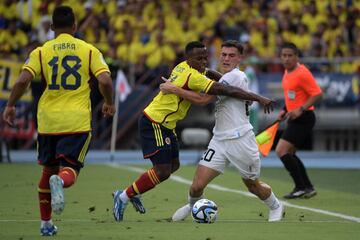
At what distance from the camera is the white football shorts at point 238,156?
11.2m

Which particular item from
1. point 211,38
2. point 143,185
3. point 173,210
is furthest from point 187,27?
point 143,185

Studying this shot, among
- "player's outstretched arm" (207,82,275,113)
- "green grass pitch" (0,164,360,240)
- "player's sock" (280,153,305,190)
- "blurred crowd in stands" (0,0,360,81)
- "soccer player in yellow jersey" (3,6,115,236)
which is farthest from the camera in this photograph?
"blurred crowd in stands" (0,0,360,81)

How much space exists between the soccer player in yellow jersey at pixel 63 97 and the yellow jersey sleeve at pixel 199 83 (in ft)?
4.85

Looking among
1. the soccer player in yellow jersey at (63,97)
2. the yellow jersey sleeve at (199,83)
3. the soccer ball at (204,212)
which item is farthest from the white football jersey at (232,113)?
the soccer player in yellow jersey at (63,97)

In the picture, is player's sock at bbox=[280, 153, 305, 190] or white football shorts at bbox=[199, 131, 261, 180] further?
player's sock at bbox=[280, 153, 305, 190]

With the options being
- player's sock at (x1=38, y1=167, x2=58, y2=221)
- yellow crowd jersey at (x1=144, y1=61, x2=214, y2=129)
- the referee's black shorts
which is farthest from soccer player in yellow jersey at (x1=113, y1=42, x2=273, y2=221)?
the referee's black shorts

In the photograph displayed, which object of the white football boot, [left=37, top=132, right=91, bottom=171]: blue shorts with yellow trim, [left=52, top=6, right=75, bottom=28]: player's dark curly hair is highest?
[left=52, top=6, right=75, bottom=28]: player's dark curly hair

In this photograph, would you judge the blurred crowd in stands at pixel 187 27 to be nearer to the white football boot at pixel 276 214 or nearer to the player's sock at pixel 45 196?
the white football boot at pixel 276 214

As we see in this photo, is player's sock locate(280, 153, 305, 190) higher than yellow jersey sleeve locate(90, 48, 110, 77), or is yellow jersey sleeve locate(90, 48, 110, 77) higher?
yellow jersey sleeve locate(90, 48, 110, 77)

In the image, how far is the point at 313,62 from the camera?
1040 inches

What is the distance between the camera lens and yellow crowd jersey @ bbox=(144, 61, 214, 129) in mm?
11312

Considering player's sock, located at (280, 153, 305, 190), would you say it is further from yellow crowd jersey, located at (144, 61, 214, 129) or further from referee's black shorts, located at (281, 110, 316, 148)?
yellow crowd jersey, located at (144, 61, 214, 129)

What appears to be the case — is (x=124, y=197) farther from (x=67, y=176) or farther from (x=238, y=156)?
(x=67, y=176)

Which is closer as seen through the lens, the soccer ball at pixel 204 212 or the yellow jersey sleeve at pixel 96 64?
the yellow jersey sleeve at pixel 96 64
